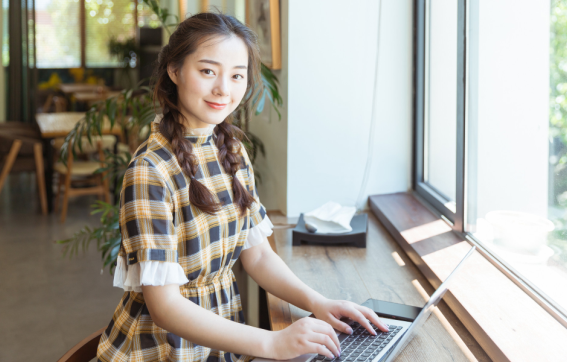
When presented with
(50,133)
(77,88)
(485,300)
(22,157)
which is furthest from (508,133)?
(77,88)

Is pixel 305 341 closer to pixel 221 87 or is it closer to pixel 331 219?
pixel 221 87

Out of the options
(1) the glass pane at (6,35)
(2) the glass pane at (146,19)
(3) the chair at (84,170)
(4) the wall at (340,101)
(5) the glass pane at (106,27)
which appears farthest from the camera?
(2) the glass pane at (146,19)

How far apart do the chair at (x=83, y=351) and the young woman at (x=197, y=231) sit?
2 centimetres

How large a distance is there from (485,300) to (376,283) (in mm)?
342

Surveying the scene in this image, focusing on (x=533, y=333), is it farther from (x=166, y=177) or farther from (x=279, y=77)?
(x=279, y=77)

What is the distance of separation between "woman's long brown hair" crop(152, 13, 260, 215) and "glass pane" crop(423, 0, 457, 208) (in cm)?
95

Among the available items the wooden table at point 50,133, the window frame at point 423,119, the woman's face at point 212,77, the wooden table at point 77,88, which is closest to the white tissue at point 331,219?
the window frame at point 423,119

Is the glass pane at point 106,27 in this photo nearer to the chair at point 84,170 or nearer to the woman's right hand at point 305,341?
the chair at point 84,170

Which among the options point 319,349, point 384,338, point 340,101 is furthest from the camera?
point 340,101

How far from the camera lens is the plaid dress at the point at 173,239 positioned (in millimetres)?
1057

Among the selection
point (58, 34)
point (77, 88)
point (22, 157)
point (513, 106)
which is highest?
point (58, 34)

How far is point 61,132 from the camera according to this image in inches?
194

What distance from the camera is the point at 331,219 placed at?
6.23 ft

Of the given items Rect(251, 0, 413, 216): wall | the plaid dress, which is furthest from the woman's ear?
Rect(251, 0, 413, 216): wall
